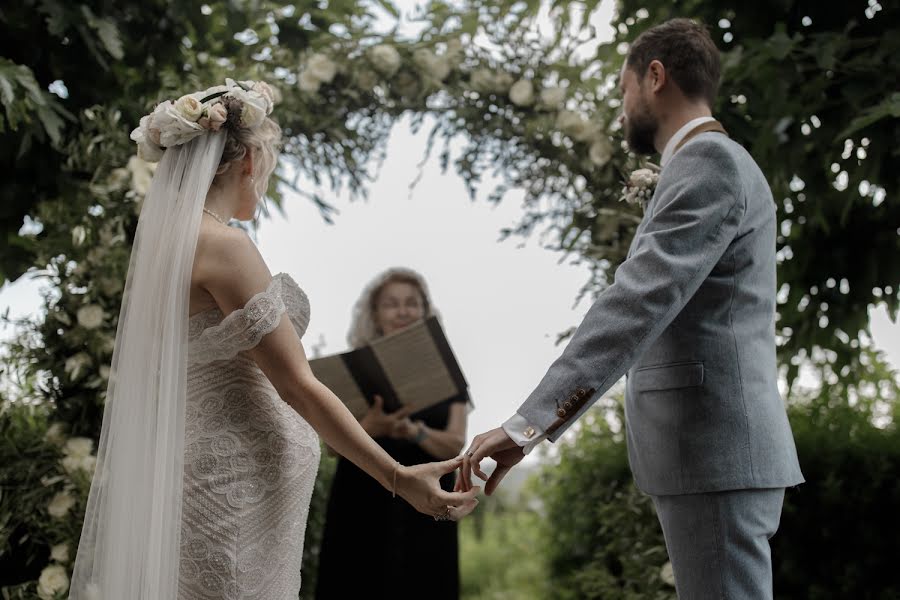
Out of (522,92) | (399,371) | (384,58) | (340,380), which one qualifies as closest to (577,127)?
(522,92)

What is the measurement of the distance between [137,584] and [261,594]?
0.25 meters

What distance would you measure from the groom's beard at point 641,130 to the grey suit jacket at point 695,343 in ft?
0.79

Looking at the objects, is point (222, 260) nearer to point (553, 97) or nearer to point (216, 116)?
point (216, 116)

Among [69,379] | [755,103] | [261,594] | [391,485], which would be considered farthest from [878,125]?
[69,379]

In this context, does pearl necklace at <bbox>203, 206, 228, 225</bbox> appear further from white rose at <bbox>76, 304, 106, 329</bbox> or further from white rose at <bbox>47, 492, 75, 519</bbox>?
white rose at <bbox>47, 492, 75, 519</bbox>

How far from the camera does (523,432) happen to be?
1.88 meters

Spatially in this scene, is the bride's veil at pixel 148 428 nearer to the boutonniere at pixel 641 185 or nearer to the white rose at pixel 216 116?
the white rose at pixel 216 116

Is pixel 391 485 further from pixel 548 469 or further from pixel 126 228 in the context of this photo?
pixel 548 469

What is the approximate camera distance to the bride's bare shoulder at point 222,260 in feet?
6.57

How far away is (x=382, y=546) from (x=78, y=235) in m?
1.70

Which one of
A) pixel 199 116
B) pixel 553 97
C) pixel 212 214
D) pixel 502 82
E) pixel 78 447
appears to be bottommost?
pixel 78 447

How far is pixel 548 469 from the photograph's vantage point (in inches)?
181

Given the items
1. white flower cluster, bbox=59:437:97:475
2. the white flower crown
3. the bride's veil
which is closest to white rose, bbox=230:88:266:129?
the white flower crown

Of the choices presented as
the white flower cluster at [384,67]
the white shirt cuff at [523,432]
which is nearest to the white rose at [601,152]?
the white flower cluster at [384,67]
